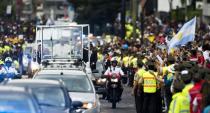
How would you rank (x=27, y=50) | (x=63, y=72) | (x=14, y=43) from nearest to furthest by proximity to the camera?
(x=63, y=72) → (x=27, y=50) → (x=14, y=43)

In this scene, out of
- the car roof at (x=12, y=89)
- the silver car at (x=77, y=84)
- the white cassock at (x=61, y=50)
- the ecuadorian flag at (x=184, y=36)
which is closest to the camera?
the car roof at (x=12, y=89)

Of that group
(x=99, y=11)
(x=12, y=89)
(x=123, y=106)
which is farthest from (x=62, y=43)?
(x=99, y=11)

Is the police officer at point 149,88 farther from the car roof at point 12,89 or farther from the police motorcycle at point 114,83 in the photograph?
the car roof at point 12,89

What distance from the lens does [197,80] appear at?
16.5 m

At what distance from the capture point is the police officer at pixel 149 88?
2400cm

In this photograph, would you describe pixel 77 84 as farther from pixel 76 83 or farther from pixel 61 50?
pixel 61 50

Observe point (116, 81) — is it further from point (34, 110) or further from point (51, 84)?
point (34, 110)

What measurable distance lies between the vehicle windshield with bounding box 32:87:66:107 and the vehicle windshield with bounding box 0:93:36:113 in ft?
5.17

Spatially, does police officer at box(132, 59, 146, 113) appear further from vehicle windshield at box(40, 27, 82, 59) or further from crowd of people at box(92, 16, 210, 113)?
vehicle windshield at box(40, 27, 82, 59)

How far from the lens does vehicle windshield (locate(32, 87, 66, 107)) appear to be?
675 inches

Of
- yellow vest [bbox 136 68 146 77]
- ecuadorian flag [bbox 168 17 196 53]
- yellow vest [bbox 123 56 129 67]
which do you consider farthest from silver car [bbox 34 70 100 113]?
yellow vest [bbox 123 56 129 67]

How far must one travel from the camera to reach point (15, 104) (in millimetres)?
15383

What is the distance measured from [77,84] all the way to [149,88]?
6.69 feet

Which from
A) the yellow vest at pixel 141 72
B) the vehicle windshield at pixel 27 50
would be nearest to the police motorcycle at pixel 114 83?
the yellow vest at pixel 141 72
